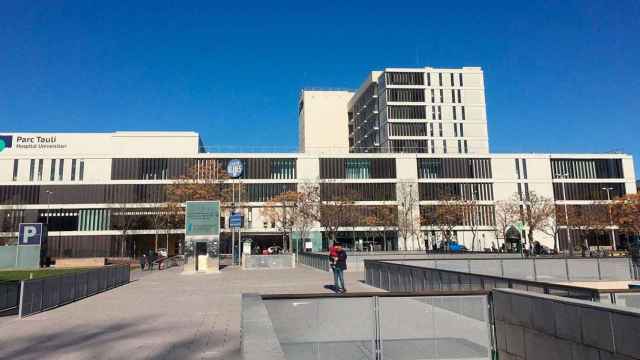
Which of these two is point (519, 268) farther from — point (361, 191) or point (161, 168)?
point (161, 168)

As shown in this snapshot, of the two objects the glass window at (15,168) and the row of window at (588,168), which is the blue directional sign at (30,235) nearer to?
the glass window at (15,168)

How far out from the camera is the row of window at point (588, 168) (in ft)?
265

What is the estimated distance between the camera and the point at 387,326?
7.64 metres

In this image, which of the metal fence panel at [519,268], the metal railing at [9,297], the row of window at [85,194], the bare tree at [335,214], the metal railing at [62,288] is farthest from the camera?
the row of window at [85,194]

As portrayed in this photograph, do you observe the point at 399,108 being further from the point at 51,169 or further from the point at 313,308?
the point at 313,308

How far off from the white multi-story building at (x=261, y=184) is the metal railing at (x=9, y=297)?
54.9 metres

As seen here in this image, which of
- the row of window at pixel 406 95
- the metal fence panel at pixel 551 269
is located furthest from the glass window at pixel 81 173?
the metal fence panel at pixel 551 269

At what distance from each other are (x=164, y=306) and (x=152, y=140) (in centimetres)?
6884

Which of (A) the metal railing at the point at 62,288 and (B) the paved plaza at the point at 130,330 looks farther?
(A) the metal railing at the point at 62,288

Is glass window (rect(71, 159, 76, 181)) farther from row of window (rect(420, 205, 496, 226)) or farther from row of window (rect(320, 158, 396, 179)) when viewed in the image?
row of window (rect(420, 205, 496, 226))

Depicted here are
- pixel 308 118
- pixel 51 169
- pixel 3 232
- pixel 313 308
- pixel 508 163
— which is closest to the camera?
pixel 313 308

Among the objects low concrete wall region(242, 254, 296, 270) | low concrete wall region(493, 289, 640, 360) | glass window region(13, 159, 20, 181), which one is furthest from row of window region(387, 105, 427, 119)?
low concrete wall region(493, 289, 640, 360)

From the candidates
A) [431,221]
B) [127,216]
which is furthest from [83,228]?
[431,221]

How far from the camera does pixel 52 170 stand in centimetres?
7550
